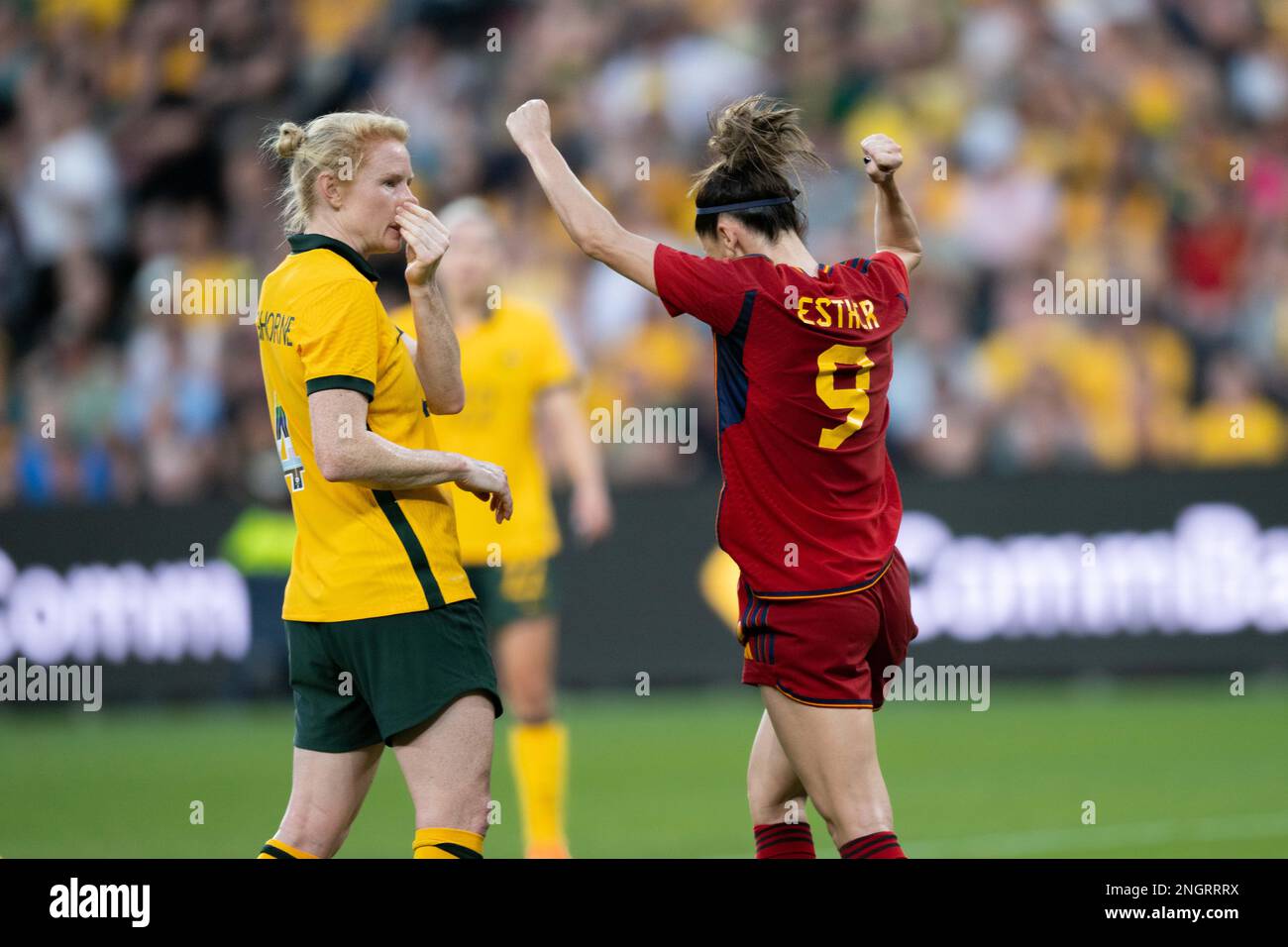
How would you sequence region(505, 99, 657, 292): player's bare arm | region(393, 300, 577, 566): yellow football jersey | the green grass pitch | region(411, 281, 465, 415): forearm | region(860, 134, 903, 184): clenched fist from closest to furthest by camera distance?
1. region(505, 99, 657, 292): player's bare arm
2. region(411, 281, 465, 415): forearm
3. region(860, 134, 903, 184): clenched fist
4. region(393, 300, 577, 566): yellow football jersey
5. the green grass pitch

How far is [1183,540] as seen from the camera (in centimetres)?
1274

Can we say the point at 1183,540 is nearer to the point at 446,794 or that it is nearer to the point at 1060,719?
the point at 1060,719

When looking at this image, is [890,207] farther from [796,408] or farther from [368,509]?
[368,509]

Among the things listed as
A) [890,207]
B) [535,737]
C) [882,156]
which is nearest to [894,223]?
[890,207]

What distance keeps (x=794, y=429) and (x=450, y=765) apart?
1.24 metres

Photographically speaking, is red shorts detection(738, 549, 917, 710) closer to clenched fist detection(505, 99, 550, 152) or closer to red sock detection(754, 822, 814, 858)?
red sock detection(754, 822, 814, 858)

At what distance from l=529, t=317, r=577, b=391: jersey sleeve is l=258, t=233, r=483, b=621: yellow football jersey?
10.8 ft

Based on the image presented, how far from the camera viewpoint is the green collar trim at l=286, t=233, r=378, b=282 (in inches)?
190

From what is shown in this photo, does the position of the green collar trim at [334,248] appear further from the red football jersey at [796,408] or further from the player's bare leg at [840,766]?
the player's bare leg at [840,766]

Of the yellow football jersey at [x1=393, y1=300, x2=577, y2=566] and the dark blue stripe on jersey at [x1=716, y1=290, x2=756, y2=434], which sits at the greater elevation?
the yellow football jersey at [x1=393, y1=300, x2=577, y2=566]

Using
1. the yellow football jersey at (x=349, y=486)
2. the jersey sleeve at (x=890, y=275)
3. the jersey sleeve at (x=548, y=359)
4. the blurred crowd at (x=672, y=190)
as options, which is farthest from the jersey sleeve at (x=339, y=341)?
the blurred crowd at (x=672, y=190)

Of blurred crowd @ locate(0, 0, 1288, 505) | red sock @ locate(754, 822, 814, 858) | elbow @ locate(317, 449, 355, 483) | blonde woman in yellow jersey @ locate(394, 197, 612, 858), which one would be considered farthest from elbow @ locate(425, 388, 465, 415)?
blurred crowd @ locate(0, 0, 1288, 505)

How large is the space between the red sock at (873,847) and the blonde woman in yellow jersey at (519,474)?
3.24 metres

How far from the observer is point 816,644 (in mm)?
4727
